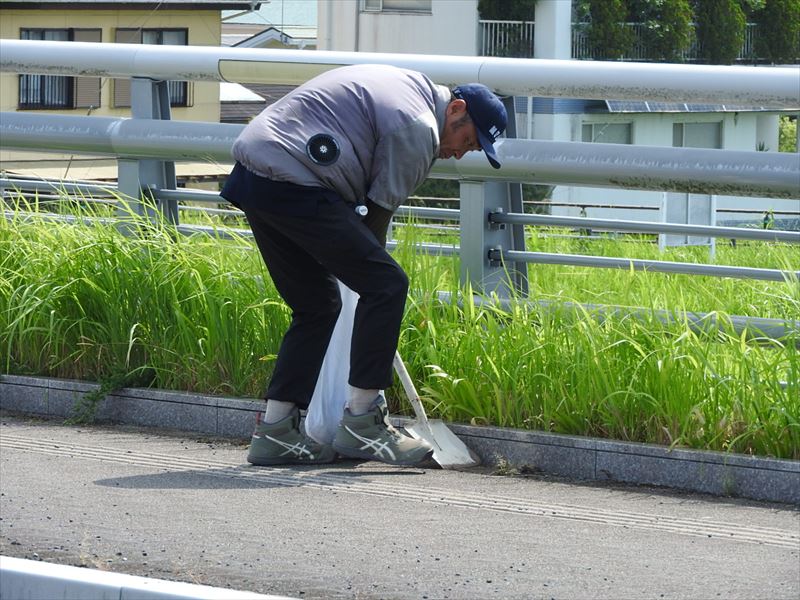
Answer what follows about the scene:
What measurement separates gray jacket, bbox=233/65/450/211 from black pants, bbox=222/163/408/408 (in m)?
0.09

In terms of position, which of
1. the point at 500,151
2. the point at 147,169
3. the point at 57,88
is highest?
the point at 57,88

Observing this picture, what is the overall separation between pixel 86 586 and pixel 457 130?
2.31m

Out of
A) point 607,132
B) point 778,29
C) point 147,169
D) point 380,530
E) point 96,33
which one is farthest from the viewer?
point 778,29

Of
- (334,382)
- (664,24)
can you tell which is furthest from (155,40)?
(334,382)

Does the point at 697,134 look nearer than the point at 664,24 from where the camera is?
No

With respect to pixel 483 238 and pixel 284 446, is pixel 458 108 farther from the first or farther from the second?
pixel 284 446

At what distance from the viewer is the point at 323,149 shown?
5.62m

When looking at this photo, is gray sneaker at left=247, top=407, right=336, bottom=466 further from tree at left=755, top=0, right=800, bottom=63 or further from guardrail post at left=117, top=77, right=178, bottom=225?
tree at left=755, top=0, right=800, bottom=63

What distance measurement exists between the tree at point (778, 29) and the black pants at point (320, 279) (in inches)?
1863

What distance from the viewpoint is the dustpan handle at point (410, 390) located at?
20.3 feet

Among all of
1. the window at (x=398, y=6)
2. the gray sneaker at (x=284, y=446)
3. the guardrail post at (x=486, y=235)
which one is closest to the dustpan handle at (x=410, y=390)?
the gray sneaker at (x=284, y=446)

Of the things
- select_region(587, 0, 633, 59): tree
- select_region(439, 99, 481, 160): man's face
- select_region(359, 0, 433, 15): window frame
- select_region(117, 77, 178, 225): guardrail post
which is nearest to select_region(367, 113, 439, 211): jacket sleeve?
select_region(439, 99, 481, 160): man's face

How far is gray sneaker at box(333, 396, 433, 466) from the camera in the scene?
6.01 meters

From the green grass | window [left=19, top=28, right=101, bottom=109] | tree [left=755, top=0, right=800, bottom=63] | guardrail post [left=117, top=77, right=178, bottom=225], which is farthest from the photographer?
tree [left=755, top=0, right=800, bottom=63]
